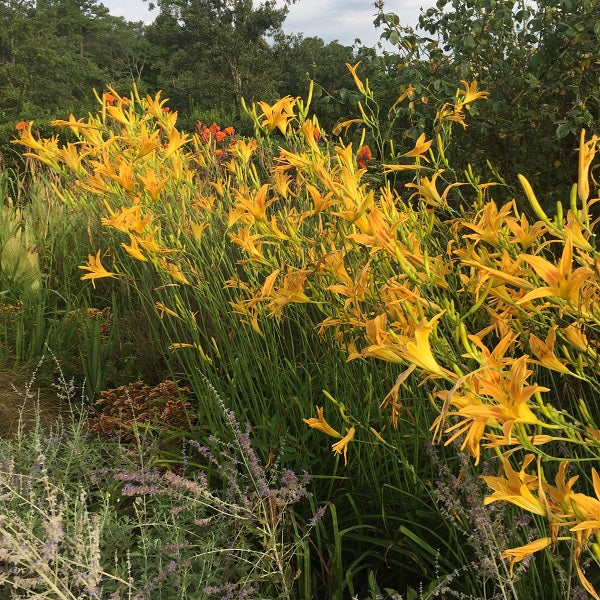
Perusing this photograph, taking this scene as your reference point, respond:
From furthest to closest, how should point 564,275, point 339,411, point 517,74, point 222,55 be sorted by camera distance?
point 222,55
point 517,74
point 339,411
point 564,275

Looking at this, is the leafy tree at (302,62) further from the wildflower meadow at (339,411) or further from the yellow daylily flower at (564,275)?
the yellow daylily flower at (564,275)

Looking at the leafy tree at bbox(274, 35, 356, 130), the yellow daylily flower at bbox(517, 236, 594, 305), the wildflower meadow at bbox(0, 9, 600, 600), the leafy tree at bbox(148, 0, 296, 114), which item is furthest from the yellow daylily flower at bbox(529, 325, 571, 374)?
the leafy tree at bbox(274, 35, 356, 130)

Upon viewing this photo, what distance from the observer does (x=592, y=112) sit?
3.29m

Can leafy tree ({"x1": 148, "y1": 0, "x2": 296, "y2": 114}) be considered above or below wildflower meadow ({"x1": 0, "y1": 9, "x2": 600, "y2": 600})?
above

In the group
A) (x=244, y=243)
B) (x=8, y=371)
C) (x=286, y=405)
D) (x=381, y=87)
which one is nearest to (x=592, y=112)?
(x=381, y=87)

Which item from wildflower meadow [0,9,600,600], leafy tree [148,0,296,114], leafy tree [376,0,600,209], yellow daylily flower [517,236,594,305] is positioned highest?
leafy tree [148,0,296,114]

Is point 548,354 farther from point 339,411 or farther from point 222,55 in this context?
point 222,55

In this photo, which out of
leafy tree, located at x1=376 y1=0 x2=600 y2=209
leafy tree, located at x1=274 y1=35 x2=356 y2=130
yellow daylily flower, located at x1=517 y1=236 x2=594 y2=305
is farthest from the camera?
leafy tree, located at x1=274 y1=35 x2=356 y2=130

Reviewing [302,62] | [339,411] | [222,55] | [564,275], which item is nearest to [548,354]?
[564,275]

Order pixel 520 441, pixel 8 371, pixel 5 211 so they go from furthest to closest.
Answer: pixel 5 211 < pixel 8 371 < pixel 520 441

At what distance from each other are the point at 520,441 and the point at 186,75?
104 feet

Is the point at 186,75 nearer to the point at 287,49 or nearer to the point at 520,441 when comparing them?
the point at 287,49

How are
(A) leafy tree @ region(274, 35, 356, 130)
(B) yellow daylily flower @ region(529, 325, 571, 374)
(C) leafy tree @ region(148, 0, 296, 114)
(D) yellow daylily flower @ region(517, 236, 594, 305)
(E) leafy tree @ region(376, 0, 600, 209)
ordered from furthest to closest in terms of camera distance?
1. (A) leafy tree @ region(274, 35, 356, 130)
2. (C) leafy tree @ region(148, 0, 296, 114)
3. (E) leafy tree @ region(376, 0, 600, 209)
4. (B) yellow daylily flower @ region(529, 325, 571, 374)
5. (D) yellow daylily flower @ region(517, 236, 594, 305)

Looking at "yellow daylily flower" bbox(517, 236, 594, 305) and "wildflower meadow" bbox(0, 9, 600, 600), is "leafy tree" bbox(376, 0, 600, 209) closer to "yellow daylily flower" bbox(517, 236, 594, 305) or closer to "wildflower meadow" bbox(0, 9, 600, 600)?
"wildflower meadow" bbox(0, 9, 600, 600)
